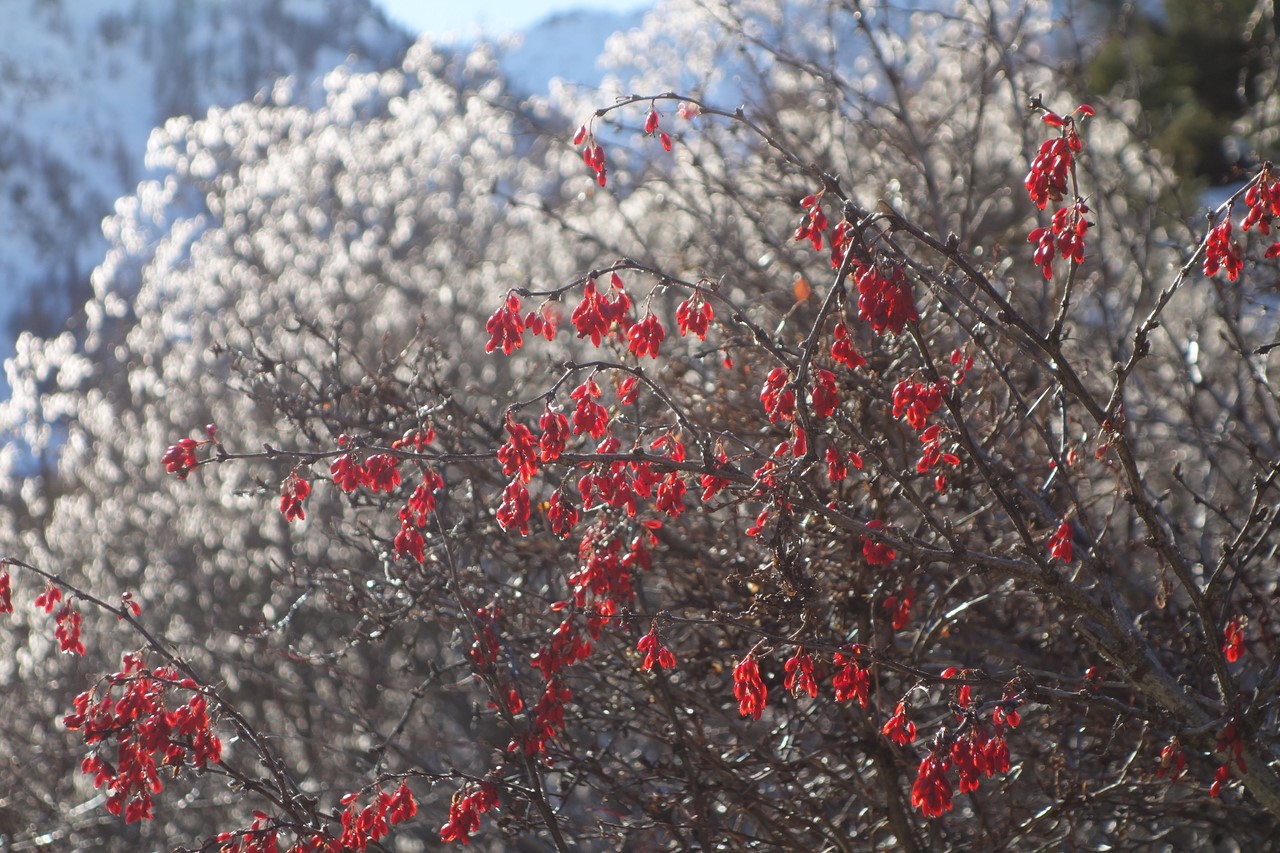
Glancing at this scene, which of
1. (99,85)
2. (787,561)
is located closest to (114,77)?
(99,85)

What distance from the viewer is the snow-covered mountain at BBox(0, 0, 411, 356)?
33594 mm

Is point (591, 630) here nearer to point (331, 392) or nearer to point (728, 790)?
point (728, 790)

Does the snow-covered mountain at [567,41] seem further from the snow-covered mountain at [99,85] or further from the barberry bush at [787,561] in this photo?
the barberry bush at [787,561]

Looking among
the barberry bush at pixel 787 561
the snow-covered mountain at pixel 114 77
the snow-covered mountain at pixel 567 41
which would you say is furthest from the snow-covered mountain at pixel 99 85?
the snow-covered mountain at pixel 567 41

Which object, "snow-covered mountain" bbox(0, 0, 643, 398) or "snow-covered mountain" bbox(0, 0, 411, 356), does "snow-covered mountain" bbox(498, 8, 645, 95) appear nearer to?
"snow-covered mountain" bbox(0, 0, 643, 398)

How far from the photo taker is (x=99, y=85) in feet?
192

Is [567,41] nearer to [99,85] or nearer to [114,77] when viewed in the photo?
[114,77]

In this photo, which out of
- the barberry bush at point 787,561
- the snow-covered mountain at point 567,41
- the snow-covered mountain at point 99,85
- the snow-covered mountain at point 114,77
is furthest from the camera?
the snow-covered mountain at point 567,41

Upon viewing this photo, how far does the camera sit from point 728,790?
3986 millimetres

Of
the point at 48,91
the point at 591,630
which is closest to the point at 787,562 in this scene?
the point at 591,630

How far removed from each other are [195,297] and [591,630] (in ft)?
41.8

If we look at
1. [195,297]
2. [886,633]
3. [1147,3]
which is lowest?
[886,633]

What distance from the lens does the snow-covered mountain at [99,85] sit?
1323 inches

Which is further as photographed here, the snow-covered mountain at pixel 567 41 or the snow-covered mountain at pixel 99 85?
the snow-covered mountain at pixel 567 41
